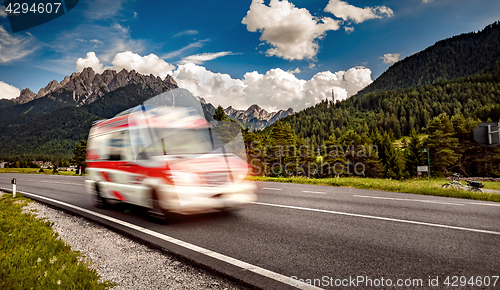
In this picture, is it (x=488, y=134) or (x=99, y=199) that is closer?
(x=99, y=199)

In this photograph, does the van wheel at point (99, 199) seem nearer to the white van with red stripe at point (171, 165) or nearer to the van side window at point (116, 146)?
the white van with red stripe at point (171, 165)

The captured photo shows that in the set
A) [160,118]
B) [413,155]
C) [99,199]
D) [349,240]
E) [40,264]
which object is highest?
[160,118]

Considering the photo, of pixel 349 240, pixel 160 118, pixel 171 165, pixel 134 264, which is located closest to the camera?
pixel 134 264

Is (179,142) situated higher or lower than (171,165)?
higher

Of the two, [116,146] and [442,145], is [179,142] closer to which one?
[116,146]

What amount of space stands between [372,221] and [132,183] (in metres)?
5.75

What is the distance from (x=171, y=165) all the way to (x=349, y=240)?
3.75m

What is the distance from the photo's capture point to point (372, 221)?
19.2 ft

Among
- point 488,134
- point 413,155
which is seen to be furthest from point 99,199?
point 413,155

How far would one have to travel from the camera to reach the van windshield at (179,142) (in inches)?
224

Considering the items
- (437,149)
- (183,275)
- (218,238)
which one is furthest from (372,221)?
(437,149)

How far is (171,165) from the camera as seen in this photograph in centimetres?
541

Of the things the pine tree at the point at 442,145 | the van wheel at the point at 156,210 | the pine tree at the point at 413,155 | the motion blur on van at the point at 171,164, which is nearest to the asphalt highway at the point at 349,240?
the van wheel at the point at 156,210

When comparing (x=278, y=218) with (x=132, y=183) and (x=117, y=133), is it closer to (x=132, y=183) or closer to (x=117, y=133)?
(x=132, y=183)
